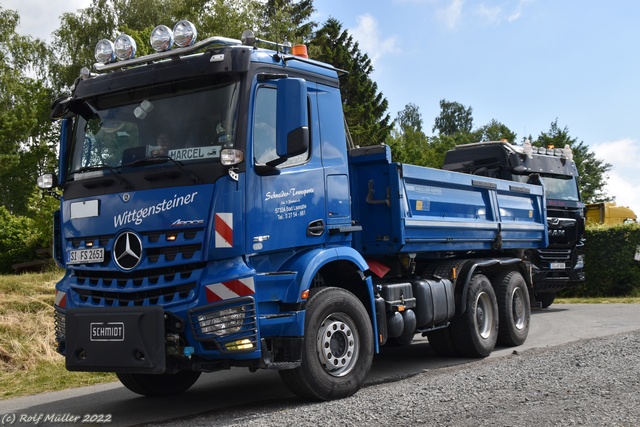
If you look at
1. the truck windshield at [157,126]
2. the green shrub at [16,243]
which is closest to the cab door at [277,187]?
the truck windshield at [157,126]

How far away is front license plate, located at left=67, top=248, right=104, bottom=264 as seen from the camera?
678cm

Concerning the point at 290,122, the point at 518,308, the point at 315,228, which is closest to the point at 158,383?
the point at 315,228

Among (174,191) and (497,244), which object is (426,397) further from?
(497,244)

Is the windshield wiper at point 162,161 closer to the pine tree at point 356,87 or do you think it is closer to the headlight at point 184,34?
the headlight at point 184,34

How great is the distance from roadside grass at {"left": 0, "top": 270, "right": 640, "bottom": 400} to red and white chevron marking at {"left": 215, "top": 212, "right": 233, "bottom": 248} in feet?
13.1

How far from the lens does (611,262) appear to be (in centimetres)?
2030

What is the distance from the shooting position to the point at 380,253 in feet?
28.2

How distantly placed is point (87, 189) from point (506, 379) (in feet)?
14.3

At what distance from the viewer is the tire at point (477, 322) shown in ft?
32.3

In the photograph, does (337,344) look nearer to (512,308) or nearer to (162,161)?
(162,161)

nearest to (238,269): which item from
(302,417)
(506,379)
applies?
(302,417)

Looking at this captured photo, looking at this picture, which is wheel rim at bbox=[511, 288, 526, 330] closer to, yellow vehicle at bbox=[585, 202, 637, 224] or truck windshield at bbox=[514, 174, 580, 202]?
truck windshield at bbox=[514, 174, 580, 202]

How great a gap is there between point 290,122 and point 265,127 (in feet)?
0.92

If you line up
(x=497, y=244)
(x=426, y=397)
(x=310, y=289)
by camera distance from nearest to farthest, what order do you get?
(x=426, y=397) < (x=310, y=289) < (x=497, y=244)
